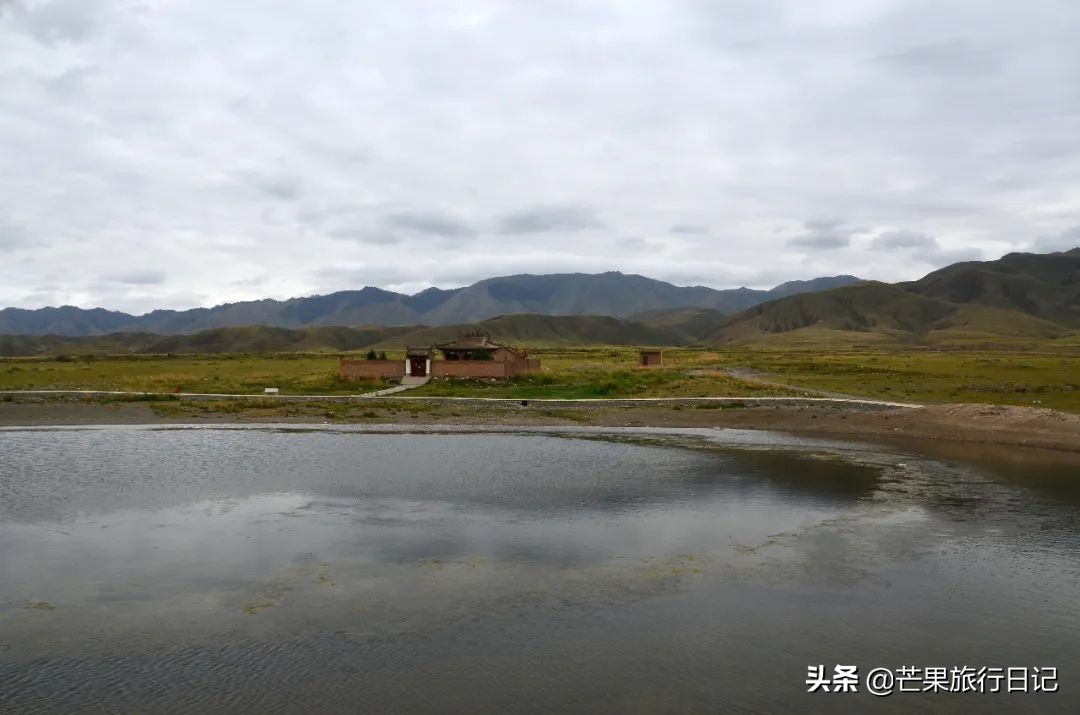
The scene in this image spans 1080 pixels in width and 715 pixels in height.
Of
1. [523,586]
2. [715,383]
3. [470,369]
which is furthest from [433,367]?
[523,586]

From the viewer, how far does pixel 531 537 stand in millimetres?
21781

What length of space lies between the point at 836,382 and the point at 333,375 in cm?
4687

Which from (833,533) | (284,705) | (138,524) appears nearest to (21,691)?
(284,705)

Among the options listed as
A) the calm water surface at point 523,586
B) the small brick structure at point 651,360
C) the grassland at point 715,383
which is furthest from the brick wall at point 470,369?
the calm water surface at point 523,586

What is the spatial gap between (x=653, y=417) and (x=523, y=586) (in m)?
36.8

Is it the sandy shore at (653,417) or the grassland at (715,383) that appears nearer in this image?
the sandy shore at (653,417)

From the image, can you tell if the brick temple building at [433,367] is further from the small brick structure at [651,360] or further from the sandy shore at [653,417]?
the small brick structure at [651,360]

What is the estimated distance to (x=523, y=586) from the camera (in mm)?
17422

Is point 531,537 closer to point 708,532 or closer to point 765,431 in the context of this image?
point 708,532

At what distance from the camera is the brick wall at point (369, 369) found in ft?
247

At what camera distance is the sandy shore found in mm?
41656

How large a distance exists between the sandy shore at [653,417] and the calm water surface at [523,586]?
958cm

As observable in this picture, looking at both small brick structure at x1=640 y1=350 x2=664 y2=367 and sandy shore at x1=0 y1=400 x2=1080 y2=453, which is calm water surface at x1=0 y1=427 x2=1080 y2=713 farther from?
small brick structure at x1=640 y1=350 x2=664 y2=367

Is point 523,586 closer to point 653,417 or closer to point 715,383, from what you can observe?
point 653,417
